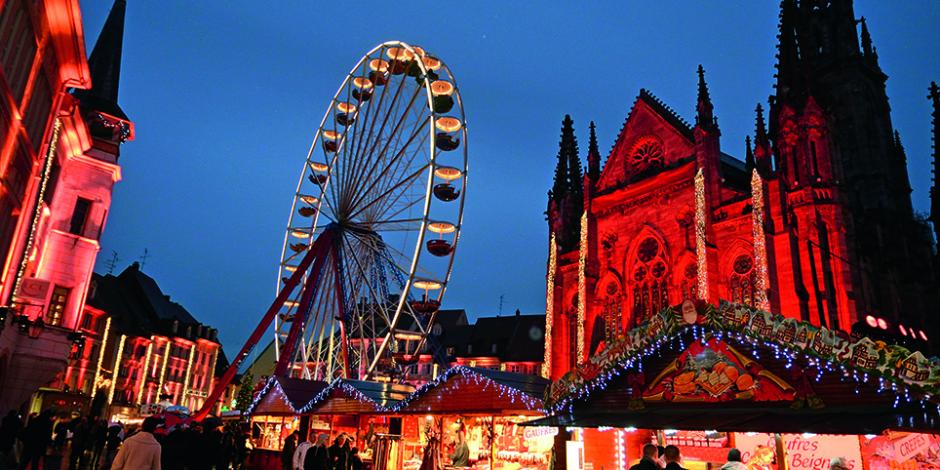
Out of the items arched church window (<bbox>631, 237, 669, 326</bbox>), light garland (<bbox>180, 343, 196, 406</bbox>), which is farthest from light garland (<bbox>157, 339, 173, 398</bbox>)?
arched church window (<bbox>631, 237, 669, 326</bbox>)

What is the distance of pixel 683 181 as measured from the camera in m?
32.0

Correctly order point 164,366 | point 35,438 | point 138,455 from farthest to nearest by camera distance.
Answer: point 164,366 < point 35,438 < point 138,455

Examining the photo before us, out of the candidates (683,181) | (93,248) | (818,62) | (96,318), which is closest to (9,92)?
(93,248)

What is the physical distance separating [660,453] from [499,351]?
1763 inches

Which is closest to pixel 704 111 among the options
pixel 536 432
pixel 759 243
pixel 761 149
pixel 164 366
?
pixel 761 149

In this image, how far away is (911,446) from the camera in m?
11.2

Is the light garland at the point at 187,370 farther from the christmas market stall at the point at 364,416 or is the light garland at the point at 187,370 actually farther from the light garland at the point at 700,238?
the light garland at the point at 700,238

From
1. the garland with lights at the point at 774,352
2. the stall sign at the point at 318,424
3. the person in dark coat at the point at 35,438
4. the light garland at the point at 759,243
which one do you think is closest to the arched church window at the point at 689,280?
the light garland at the point at 759,243

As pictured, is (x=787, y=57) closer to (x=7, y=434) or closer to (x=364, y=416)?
(x=364, y=416)

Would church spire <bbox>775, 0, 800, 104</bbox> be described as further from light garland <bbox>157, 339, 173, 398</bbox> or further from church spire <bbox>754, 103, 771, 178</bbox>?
light garland <bbox>157, 339, 173, 398</bbox>

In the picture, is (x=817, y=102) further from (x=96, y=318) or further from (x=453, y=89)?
(x=96, y=318)

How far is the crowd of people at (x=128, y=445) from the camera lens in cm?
746

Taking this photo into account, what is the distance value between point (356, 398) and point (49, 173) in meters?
13.4

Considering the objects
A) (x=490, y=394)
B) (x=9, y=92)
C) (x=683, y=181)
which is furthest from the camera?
(x=683, y=181)
